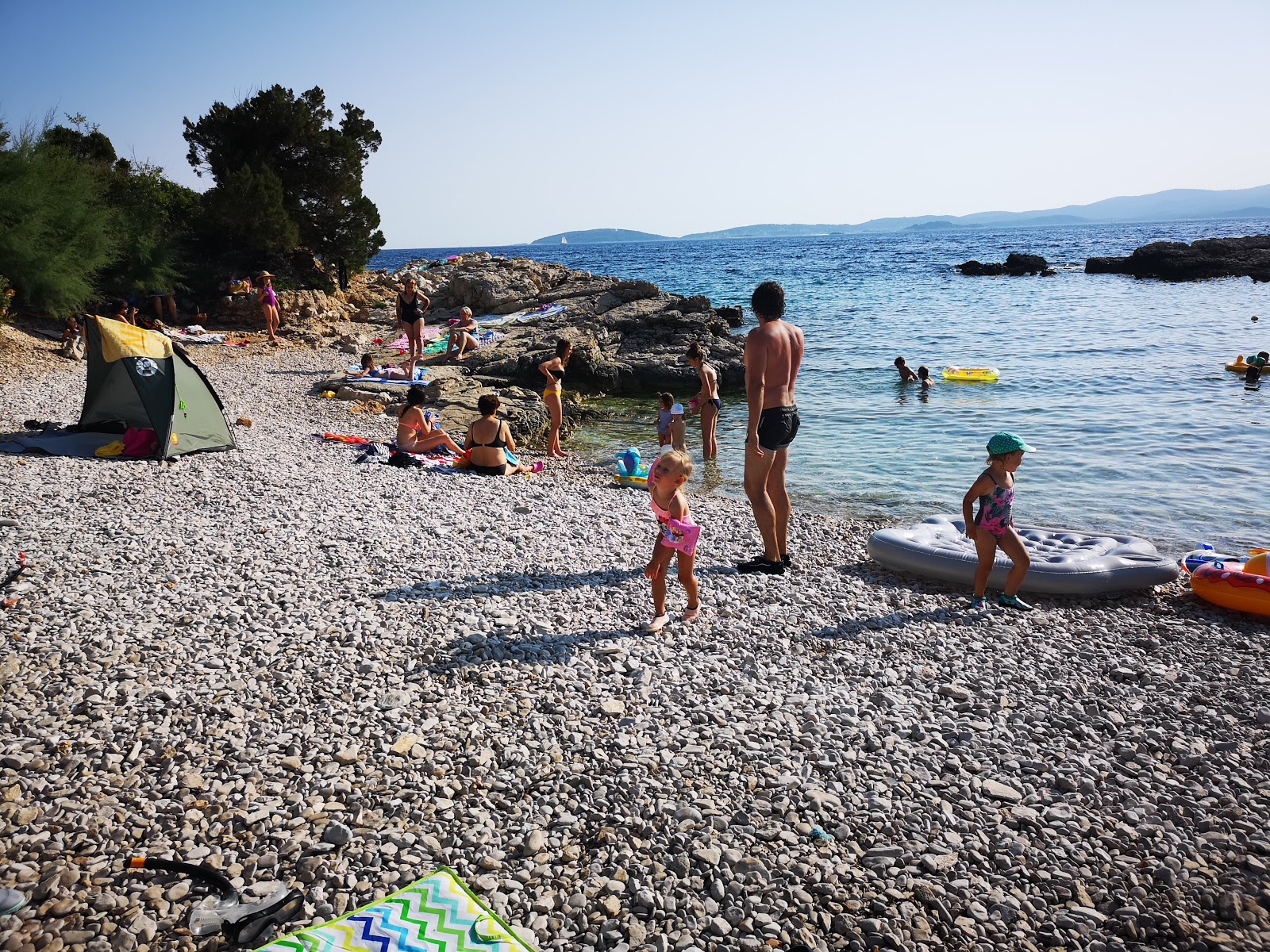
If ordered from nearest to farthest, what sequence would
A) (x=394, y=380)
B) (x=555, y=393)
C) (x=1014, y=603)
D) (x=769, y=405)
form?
(x=1014, y=603) → (x=769, y=405) → (x=555, y=393) → (x=394, y=380)

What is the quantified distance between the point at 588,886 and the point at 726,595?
11.1 ft

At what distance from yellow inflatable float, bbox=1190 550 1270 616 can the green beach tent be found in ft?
37.4

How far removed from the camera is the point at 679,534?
568cm

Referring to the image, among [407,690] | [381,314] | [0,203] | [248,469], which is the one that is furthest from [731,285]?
[407,690]

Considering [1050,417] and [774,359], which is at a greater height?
[774,359]

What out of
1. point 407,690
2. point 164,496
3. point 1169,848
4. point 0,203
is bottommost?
point 1169,848

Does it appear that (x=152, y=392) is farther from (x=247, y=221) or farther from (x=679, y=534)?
(x=247, y=221)

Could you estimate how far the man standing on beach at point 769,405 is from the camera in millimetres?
6734

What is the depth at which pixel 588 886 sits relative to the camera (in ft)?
11.3

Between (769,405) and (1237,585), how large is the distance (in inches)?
164

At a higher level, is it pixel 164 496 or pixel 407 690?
pixel 164 496

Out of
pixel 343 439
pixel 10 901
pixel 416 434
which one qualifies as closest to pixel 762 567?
pixel 10 901

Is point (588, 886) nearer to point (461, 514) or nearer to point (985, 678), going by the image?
point (985, 678)

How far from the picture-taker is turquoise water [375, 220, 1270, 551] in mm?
10562
